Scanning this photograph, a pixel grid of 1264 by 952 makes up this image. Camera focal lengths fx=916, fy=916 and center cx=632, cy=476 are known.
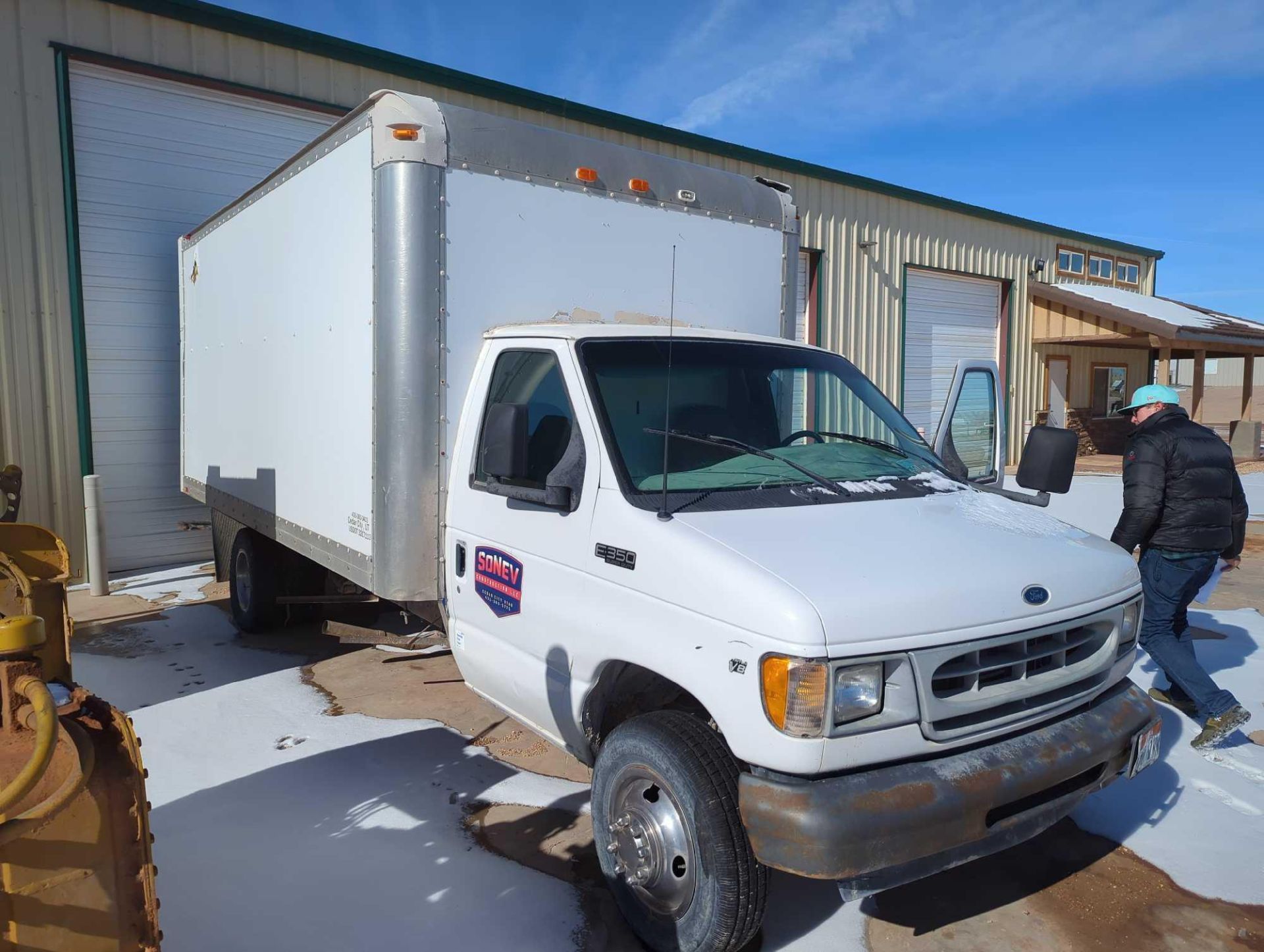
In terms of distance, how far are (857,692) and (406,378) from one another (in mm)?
2510

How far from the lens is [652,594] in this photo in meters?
3.01

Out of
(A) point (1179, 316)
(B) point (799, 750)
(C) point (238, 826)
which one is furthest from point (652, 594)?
(A) point (1179, 316)

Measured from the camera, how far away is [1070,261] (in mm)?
22906

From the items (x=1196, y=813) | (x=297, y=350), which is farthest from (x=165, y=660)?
(x=1196, y=813)

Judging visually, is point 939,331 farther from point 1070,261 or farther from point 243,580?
point 243,580

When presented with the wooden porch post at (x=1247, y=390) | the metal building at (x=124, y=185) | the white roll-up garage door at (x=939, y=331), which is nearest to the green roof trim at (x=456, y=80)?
the metal building at (x=124, y=185)

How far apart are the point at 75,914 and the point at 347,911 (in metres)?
1.34

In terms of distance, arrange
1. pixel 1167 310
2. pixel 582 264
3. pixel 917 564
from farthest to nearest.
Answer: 1. pixel 1167 310
2. pixel 582 264
3. pixel 917 564

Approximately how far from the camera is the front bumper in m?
2.54

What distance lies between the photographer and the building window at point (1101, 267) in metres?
23.8

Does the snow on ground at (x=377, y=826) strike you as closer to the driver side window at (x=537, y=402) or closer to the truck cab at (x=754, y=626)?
the truck cab at (x=754, y=626)

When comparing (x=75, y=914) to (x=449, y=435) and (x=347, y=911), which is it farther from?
(x=449, y=435)

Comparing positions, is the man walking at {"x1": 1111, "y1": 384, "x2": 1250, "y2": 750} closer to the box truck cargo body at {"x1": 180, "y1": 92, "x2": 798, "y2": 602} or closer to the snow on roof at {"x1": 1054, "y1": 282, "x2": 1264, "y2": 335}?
the box truck cargo body at {"x1": 180, "y1": 92, "x2": 798, "y2": 602}

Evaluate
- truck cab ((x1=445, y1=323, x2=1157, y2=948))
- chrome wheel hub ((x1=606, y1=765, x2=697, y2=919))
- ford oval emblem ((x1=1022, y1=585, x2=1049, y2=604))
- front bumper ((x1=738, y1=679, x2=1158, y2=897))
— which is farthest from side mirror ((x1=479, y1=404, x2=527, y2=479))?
ford oval emblem ((x1=1022, y1=585, x2=1049, y2=604))
